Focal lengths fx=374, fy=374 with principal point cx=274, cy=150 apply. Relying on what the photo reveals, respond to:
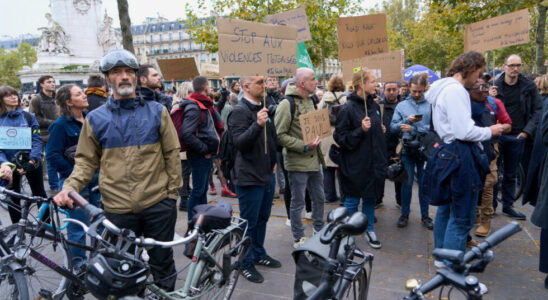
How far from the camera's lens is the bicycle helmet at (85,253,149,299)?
1722 millimetres

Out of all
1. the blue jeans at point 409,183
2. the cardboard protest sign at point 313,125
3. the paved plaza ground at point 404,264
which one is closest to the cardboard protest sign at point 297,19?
the cardboard protest sign at point 313,125

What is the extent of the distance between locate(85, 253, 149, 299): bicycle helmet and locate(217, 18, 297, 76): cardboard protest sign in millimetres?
2276

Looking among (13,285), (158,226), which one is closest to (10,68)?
(13,285)

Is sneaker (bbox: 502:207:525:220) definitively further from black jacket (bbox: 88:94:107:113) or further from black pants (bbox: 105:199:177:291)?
black jacket (bbox: 88:94:107:113)

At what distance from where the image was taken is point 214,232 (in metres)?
2.89

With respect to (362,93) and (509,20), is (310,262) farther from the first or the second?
(509,20)

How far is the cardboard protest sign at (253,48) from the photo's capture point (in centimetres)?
373

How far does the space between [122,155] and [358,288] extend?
1.87m

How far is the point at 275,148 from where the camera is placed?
4000 mm

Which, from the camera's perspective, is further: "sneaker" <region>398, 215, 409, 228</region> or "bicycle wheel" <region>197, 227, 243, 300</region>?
"sneaker" <region>398, 215, 409, 228</region>

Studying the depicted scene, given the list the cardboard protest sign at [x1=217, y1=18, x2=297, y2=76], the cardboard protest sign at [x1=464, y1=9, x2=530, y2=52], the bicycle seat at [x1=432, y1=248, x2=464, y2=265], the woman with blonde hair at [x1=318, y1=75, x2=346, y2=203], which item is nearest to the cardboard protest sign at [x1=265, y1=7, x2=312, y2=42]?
the woman with blonde hair at [x1=318, y1=75, x2=346, y2=203]

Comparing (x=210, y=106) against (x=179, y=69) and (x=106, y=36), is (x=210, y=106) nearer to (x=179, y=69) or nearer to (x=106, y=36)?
(x=179, y=69)

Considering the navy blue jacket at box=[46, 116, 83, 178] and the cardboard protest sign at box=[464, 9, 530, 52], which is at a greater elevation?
the cardboard protest sign at box=[464, 9, 530, 52]

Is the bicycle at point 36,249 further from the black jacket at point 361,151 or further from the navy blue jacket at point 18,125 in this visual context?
the black jacket at point 361,151
